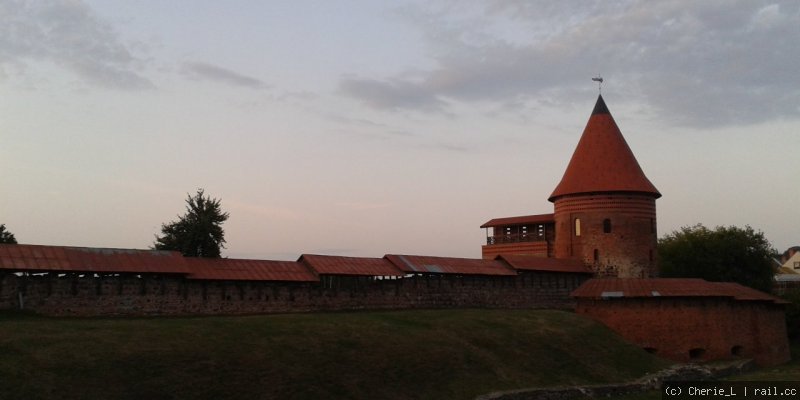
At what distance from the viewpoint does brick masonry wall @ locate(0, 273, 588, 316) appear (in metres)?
21.7

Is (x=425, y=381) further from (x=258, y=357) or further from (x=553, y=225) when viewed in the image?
(x=553, y=225)

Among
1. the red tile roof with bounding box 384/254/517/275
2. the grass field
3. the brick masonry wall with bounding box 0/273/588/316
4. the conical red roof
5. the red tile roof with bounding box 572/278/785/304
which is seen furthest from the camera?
the conical red roof

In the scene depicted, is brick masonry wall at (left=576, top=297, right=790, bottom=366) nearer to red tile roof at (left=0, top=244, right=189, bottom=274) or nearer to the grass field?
the grass field

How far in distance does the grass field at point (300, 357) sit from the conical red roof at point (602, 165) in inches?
413

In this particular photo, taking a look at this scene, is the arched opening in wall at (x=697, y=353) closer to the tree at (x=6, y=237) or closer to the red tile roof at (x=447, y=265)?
the red tile roof at (x=447, y=265)

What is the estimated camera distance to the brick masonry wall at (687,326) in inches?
1196

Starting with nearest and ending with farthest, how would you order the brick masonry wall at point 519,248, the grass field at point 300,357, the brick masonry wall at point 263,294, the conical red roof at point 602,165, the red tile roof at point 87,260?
the grass field at point 300,357, the red tile roof at point 87,260, the brick masonry wall at point 263,294, the conical red roof at point 602,165, the brick masonry wall at point 519,248

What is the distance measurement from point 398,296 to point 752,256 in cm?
2430

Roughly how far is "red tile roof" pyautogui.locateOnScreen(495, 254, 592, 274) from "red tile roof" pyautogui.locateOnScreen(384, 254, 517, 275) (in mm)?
397

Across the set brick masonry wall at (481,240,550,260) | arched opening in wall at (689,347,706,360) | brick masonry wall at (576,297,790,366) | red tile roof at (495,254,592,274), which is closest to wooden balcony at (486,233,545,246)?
brick masonry wall at (481,240,550,260)

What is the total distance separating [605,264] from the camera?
36.1 m

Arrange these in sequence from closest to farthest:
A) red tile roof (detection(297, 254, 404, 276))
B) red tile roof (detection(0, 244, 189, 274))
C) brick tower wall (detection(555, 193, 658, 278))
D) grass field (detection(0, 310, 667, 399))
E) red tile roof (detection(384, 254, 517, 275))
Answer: grass field (detection(0, 310, 667, 399)) < red tile roof (detection(0, 244, 189, 274)) < red tile roof (detection(297, 254, 404, 276)) < red tile roof (detection(384, 254, 517, 275)) < brick tower wall (detection(555, 193, 658, 278))

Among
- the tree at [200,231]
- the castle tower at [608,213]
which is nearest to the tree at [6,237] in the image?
the tree at [200,231]

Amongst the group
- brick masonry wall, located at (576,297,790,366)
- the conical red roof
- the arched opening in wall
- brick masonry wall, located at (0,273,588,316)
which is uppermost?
the conical red roof
